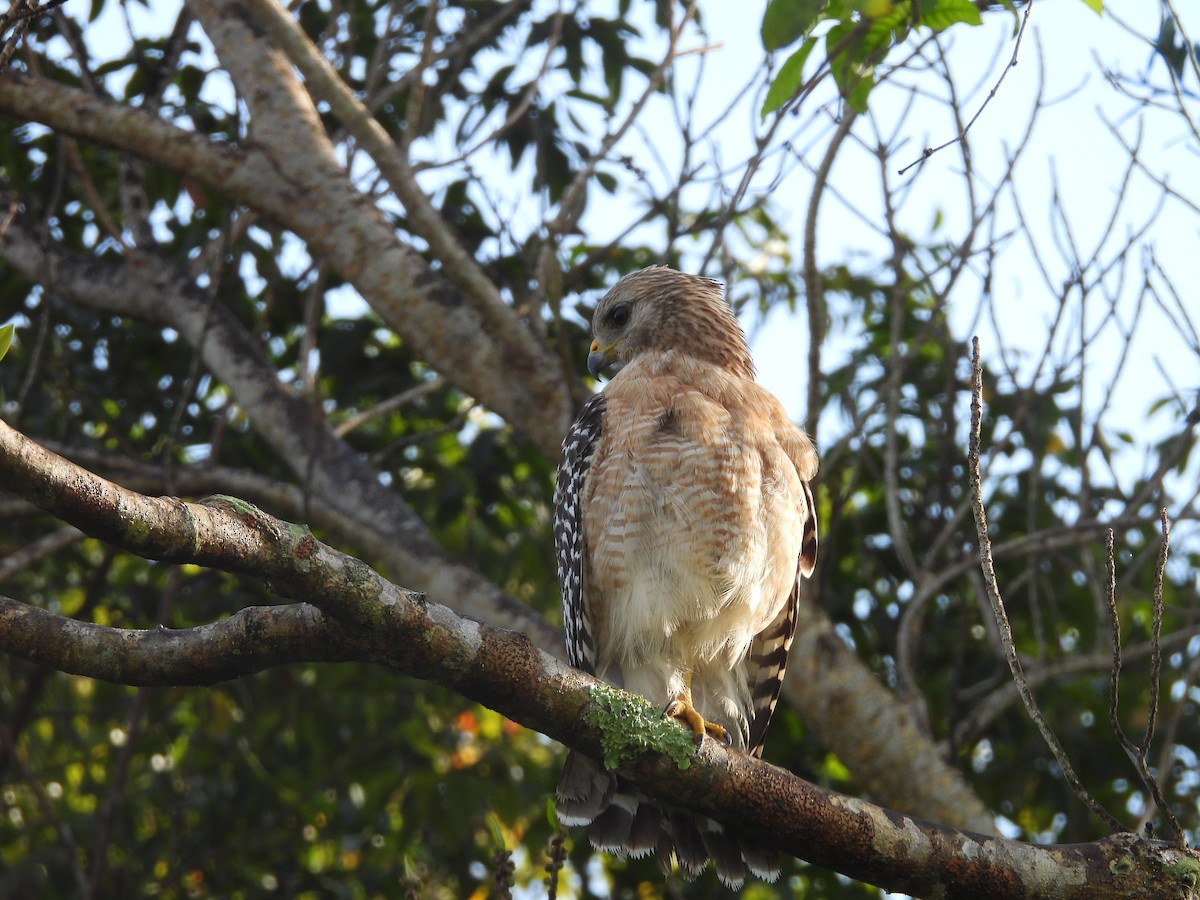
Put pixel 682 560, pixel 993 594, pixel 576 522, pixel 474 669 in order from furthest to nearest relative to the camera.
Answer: pixel 576 522
pixel 682 560
pixel 474 669
pixel 993 594

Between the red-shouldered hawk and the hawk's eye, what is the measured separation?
48cm

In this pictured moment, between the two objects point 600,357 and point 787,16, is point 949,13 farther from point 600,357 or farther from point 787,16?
point 600,357

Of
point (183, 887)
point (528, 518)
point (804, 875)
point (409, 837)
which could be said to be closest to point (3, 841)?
point (183, 887)

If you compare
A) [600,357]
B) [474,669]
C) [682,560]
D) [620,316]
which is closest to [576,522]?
[682,560]

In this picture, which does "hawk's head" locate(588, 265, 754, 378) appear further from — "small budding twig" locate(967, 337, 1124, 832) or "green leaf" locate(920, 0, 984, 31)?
"small budding twig" locate(967, 337, 1124, 832)

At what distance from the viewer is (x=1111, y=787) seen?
17.7ft

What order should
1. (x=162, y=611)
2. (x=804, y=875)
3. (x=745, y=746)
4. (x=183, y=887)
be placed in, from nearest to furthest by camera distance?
(x=745, y=746), (x=162, y=611), (x=804, y=875), (x=183, y=887)

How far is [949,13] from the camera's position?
3.16 meters

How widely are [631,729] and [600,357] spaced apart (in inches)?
91.8

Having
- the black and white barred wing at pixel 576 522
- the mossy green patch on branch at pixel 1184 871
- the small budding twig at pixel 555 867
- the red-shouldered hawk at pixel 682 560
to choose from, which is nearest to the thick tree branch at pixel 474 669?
the mossy green patch on branch at pixel 1184 871

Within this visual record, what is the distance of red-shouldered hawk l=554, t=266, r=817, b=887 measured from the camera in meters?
3.78

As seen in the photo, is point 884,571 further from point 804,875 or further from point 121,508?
point 121,508

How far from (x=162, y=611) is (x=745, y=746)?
236 centimetres

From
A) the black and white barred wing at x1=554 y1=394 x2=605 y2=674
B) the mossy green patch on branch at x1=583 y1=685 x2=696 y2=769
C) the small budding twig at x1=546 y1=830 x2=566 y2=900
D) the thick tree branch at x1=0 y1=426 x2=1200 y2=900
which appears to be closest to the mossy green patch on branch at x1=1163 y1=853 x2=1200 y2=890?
the thick tree branch at x1=0 y1=426 x2=1200 y2=900
